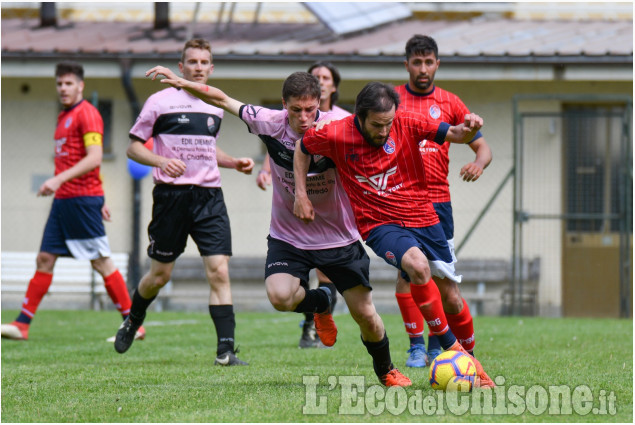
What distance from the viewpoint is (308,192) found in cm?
604

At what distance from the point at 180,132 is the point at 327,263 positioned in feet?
6.65

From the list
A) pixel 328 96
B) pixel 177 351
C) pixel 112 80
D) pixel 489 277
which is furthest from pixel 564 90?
pixel 177 351

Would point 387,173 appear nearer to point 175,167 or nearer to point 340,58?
point 175,167

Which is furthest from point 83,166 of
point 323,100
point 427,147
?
point 427,147

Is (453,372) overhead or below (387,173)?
below

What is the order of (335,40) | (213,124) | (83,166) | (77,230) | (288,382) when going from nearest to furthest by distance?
(288,382) < (213,124) < (83,166) < (77,230) < (335,40)

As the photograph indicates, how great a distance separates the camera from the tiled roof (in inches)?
594

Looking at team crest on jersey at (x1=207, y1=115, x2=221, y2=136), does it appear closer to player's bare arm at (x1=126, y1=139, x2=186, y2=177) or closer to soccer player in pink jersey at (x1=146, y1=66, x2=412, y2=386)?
player's bare arm at (x1=126, y1=139, x2=186, y2=177)

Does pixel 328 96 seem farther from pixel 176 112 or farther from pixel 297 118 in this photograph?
pixel 297 118

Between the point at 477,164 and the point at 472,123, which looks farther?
the point at 477,164

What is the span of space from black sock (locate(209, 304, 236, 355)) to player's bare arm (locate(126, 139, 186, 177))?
3.74ft

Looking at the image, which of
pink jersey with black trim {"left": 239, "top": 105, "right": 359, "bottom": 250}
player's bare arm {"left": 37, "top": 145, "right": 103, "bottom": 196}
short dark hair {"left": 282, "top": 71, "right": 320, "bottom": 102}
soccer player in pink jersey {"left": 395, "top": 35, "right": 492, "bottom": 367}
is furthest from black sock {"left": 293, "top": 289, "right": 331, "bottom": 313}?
player's bare arm {"left": 37, "top": 145, "right": 103, "bottom": 196}

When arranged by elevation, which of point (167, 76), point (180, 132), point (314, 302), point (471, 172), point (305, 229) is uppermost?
point (167, 76)

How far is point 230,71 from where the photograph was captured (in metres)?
15.3
